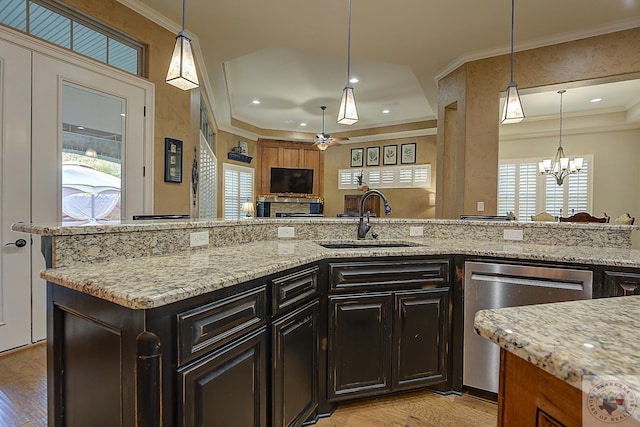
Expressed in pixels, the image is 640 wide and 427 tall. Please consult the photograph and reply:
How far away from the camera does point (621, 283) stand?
1.77m

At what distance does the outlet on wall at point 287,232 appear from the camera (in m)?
2.43

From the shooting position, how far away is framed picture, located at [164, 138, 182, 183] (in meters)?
3.50

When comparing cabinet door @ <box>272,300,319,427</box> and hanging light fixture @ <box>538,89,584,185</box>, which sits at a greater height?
hanging light fixture @ <box>538,89,584,185</box>

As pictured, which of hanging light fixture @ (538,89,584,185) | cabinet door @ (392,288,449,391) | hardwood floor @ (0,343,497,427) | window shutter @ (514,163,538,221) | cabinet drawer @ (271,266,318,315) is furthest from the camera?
window shutter @ (514,163,538,221)

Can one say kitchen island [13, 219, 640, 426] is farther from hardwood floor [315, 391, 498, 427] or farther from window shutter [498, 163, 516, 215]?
window shutter [498, 163, 516, 215]

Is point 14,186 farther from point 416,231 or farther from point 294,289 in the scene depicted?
point 416,231

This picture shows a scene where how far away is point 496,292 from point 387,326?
0.73 metres

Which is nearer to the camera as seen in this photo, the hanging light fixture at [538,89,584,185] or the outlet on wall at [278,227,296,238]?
the outlet on wall at [278,227,296,238]

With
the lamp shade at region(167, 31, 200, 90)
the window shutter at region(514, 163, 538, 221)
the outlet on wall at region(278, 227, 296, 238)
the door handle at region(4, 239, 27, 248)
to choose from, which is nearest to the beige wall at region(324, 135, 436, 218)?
the window shutter at region(514, 163, 538, 221)

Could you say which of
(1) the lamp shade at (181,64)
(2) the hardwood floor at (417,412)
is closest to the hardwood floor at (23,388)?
(2) the hardwood floor at (417,412)

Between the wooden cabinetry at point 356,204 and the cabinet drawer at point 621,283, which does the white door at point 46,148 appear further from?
the wooden cabinetry at point 356,204

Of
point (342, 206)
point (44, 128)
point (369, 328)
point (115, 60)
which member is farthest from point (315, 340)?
point (342, 206)

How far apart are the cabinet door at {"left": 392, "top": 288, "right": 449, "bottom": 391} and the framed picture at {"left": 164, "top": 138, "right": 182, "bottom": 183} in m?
2.78

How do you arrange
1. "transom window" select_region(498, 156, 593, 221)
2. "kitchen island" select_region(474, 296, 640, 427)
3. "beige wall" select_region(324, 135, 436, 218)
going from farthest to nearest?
"beige wall" select_region(324, 135, 436, 218), "transom window" select_region(498, 156, 593, 221), "kitchen island" select_region(474, 296, 640, 427)
